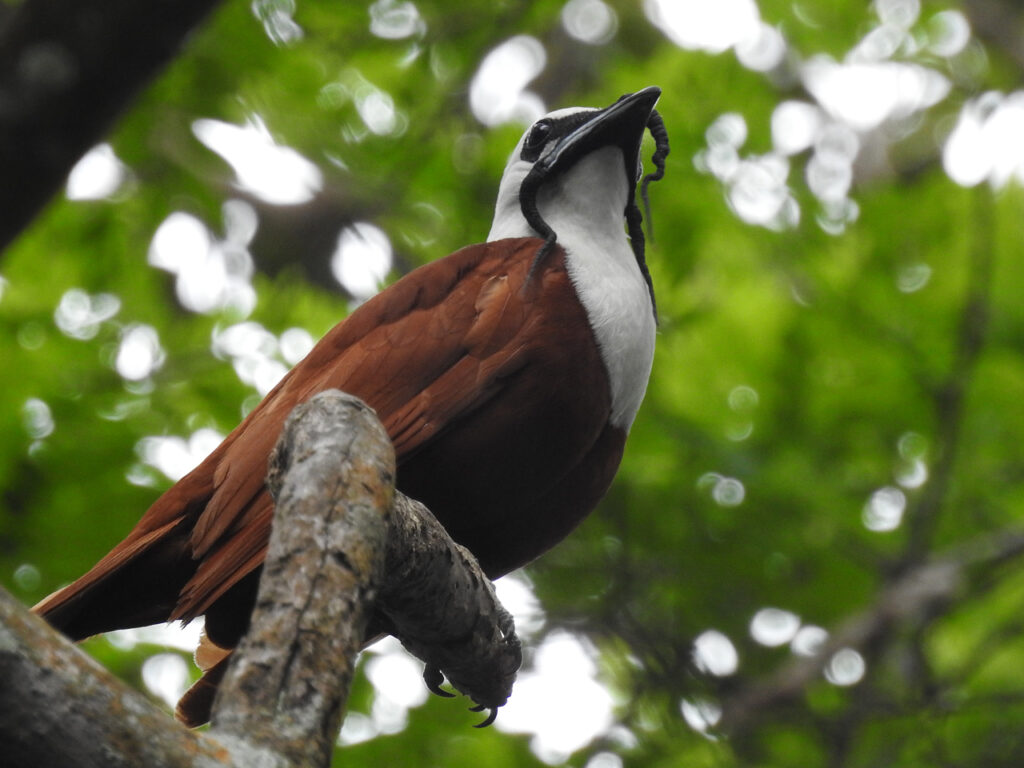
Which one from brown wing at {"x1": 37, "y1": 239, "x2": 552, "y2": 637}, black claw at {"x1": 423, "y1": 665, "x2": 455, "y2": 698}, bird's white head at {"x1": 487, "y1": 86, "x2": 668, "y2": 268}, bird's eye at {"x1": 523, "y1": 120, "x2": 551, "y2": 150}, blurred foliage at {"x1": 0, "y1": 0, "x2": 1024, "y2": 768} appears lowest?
blurred foliage at {"x1": 0, "y1": 0, "x2": 1024, "y2": 768}

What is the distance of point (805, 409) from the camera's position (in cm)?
581

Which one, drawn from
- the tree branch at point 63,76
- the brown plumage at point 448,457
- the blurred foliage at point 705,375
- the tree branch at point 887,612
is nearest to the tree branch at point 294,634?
the brown plumage at point 448,457

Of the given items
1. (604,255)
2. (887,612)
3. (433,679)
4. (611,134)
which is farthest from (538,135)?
(887,612)

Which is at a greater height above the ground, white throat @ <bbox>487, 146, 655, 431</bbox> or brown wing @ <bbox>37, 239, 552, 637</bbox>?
brown wing @ <bbox>37, 239, 552, 637</bbox>

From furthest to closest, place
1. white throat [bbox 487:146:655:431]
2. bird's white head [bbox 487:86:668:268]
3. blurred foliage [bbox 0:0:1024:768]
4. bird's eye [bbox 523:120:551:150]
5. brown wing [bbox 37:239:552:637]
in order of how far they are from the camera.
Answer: blurred foliage [bbox 0:0:1024:768] → bird's eye [bbox 523:120:551:150] → bird's white head [bbox 487:86:668:268] → white throat [bbox 487:146:655:431] → brown wing [bbox 37:239:552:637]

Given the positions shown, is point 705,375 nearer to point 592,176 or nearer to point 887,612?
point 887,612

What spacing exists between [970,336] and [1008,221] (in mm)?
849

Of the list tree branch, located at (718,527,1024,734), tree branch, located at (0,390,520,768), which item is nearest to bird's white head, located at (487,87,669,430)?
tree branch, located at (0,390,520,768)

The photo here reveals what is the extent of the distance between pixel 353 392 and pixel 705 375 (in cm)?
292

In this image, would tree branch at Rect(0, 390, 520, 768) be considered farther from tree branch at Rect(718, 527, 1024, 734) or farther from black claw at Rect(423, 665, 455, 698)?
tree branch at Rect(718, 527, 1024, 734)

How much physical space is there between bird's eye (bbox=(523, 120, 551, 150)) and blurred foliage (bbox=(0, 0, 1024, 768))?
123 cm

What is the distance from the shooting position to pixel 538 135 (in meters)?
4.19

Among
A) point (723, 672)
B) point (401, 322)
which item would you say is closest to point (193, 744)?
point (401, 322)

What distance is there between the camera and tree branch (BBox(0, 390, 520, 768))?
1.33 metres
